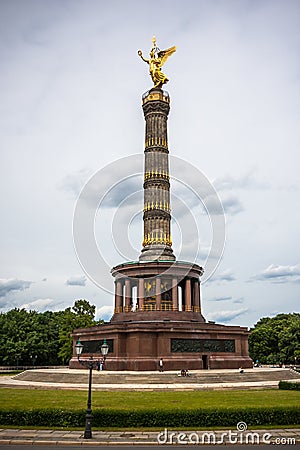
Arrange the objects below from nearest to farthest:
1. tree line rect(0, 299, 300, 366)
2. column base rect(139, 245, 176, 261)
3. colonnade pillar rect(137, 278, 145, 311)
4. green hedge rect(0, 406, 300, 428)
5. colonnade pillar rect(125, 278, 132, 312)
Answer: green hedge rect(0, 406, 300, 428), colonnade pillar rect(137, 278, 145, 311), colonnade pillar rect(125, 278, 132, 312), column base rect(139, 245, 176, 261), tree line rect(0, 299, 300, 366)

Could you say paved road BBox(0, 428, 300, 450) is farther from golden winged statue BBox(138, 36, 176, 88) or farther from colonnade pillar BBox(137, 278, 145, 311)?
golden winged statue BBox(138, 36, 176, 88)

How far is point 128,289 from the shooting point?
127 ft

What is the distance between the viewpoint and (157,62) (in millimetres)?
45688

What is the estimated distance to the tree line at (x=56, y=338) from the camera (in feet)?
152

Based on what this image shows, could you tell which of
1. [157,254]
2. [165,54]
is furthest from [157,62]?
[157,254]

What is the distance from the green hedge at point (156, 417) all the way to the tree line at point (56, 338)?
33.2 meters

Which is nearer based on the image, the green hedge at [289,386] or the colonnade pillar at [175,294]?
the green hedge at [289,386]

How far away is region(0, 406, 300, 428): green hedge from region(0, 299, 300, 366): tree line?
33.2 metres

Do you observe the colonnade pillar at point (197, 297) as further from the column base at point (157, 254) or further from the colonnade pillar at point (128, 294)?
the colonnade pillar at point (128, 294)

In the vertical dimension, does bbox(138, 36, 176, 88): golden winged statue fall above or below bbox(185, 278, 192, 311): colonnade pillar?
above

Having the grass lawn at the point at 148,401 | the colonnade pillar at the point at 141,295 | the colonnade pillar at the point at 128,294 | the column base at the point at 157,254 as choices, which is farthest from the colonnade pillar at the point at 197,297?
the grass lawn at the point at 148,401

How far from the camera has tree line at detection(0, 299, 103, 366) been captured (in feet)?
148

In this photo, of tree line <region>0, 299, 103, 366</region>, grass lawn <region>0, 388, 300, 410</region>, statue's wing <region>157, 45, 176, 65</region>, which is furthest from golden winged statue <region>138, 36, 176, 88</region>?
grass lawn <region>0, 388, 300, 410</region>

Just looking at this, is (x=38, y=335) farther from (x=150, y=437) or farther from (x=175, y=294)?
(x=150, y=437)
